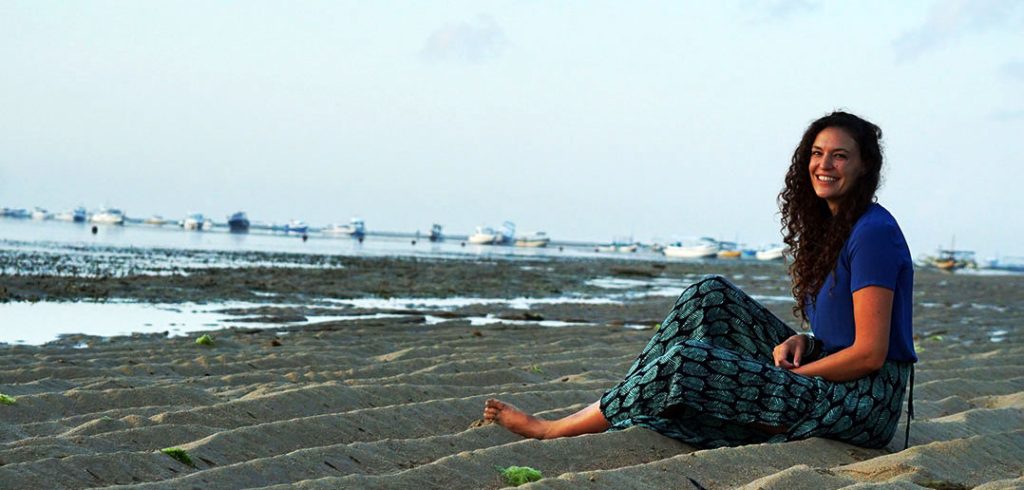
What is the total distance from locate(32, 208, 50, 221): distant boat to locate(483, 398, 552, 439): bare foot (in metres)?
130

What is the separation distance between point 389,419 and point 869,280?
6.88 feet

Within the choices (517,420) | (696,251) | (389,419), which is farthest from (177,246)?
(696,251)

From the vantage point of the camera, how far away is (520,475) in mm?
3510

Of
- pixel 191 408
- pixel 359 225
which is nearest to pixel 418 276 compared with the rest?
pixel 191 408

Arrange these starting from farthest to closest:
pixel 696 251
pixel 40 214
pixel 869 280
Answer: pixel 40 214
pixel 696 251
pixel 869 280

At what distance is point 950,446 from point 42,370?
4965 mm

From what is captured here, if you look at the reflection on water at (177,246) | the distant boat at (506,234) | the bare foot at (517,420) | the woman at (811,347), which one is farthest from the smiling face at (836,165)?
the distant boat at (506,234)

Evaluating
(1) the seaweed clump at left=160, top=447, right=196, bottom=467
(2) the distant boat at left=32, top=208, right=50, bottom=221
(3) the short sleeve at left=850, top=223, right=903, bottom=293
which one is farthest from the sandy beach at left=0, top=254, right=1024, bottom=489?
(2) the distant boat at left=32, top=208, right=50, bottom=221

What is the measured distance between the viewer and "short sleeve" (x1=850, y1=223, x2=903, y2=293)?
13.0 feet

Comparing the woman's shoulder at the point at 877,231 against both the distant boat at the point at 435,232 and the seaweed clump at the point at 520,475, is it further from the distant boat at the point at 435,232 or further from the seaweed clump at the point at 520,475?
the distant boat at the point at 435,232

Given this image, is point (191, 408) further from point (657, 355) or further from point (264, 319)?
point (264, 319)

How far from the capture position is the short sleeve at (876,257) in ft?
13.0

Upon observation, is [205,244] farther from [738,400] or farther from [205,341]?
[738,400]

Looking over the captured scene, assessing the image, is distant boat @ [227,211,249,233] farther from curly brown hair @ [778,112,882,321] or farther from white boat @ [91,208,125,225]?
curly brown hair @ [778,112,882,321]
